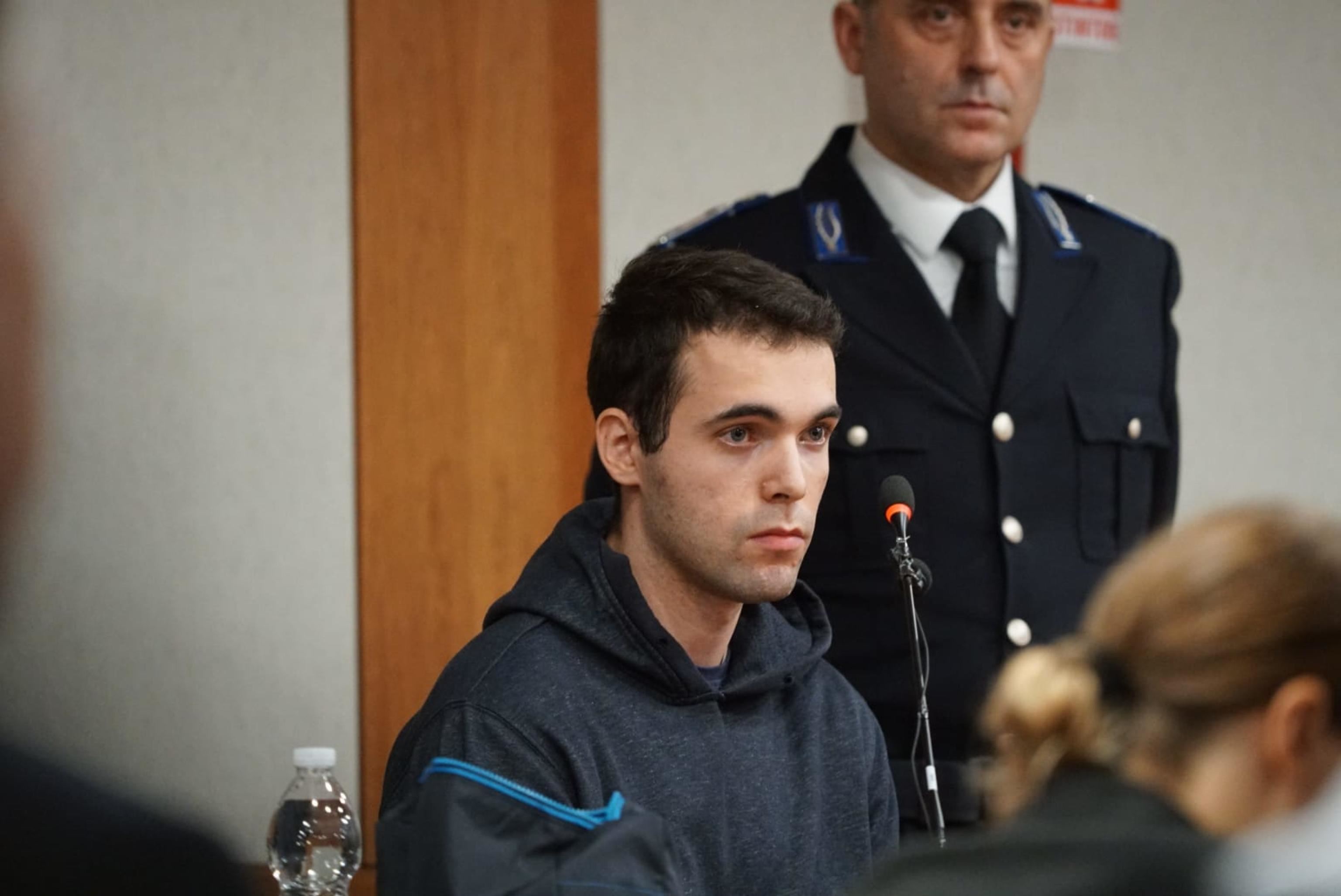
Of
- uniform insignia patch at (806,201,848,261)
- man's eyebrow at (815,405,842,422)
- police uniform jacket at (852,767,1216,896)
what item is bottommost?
police uniform jacket at (852,767,1216,896)

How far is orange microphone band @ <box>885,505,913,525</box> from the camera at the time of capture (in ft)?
5.46

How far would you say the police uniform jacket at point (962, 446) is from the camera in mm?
2051

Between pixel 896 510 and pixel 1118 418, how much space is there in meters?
0.67

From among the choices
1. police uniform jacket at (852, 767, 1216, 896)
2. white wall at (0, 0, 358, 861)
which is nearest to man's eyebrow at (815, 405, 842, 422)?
police uniform jacket at (852, 767, 1216, 896)

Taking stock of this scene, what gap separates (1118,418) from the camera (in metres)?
2.22

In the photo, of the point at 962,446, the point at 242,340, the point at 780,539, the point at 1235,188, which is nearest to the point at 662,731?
the point at 780,539

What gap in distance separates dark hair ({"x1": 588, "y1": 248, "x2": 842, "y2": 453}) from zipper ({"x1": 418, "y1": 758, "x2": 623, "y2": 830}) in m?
0.57

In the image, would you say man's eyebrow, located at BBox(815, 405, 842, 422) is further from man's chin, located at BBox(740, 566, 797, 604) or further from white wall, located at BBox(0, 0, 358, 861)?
white wall, located at BBox(0, 0, 358, 861)

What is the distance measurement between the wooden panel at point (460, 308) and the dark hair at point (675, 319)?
1.06 metres

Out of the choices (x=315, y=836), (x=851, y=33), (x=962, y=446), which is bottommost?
(x=315, y=836)

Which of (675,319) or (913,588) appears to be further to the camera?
(675,319)

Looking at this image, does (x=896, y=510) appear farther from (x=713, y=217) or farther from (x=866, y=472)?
(x=713, y=217)

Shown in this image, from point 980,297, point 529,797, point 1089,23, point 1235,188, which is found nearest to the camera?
point 529,797

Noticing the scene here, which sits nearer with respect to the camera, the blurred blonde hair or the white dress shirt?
the blurred blonde hair
